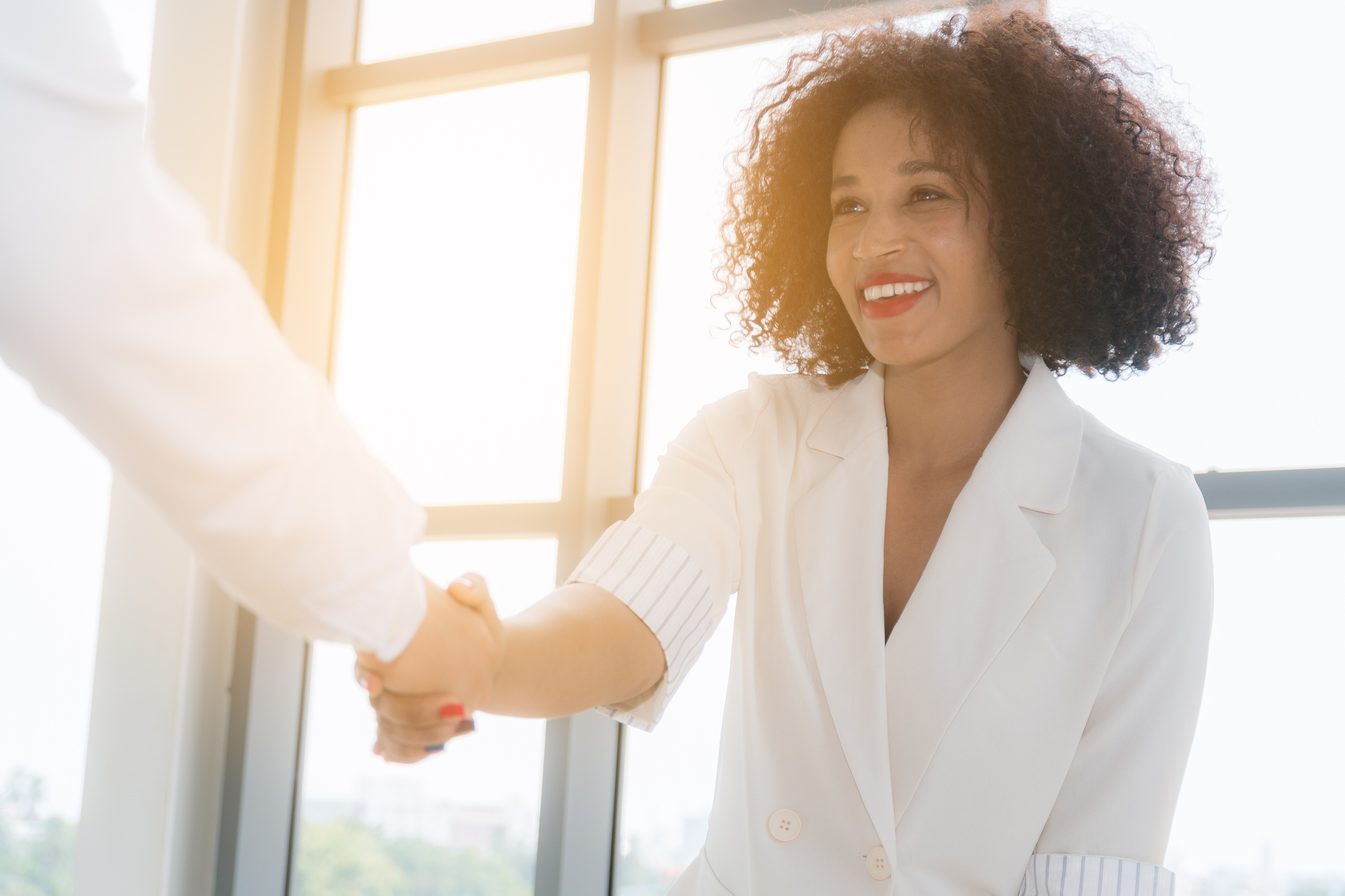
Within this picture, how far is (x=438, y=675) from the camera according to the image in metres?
1.01

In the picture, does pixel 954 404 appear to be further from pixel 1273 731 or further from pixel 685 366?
pixel 685 366

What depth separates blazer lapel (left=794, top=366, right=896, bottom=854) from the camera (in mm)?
1313

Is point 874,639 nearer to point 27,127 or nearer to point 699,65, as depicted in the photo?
point 27,127

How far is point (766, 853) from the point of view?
135cm

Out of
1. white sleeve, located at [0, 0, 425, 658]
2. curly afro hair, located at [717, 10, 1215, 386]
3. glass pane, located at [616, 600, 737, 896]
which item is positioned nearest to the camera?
white sleeve, located at [0, 0, 425, 658]

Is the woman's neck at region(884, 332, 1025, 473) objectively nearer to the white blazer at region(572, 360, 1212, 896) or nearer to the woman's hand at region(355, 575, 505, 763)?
the white blazer at region(572, 360, 1212, 896)

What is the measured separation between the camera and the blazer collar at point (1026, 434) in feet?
4.72

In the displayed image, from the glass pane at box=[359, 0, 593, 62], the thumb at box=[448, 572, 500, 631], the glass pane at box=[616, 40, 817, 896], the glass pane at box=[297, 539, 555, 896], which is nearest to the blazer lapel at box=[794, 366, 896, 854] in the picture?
the thumb at box=[448, 572, 500, 631]

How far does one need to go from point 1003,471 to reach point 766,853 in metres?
0.60

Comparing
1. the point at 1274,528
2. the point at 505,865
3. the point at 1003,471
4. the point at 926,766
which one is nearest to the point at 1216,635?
the point at 1274,528

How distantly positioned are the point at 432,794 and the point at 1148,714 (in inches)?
69.3

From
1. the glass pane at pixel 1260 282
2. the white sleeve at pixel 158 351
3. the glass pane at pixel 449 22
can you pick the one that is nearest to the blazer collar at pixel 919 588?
the glass pane at pixel 1260 282

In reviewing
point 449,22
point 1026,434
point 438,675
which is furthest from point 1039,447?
point 449,22

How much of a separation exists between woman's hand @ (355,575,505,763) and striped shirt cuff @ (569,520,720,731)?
227mm
